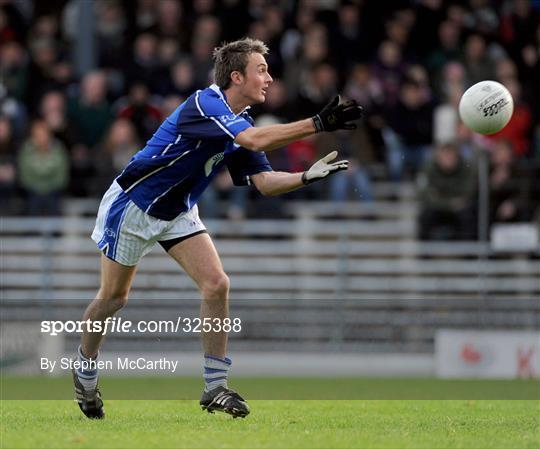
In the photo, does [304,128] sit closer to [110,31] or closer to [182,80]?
[182,80]

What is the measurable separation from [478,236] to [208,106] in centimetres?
930

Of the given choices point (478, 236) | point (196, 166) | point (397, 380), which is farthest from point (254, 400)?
point (478, 236)

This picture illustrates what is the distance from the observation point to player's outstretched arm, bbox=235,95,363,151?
8.19 m

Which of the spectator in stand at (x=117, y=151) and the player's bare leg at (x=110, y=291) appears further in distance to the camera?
the spectator in stand at (x=117, y=151)

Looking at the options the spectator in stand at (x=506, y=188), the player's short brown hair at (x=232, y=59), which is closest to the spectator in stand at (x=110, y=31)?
the spectator in stand at (x=506, y=188)

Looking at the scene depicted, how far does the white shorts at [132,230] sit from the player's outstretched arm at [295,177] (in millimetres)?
561

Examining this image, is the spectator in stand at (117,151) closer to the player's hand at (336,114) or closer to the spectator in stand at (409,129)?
the spectator in stand at (409,129)

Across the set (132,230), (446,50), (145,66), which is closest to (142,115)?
(145,66)

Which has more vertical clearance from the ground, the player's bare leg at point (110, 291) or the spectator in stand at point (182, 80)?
the spectator in stand at point (182, 80)

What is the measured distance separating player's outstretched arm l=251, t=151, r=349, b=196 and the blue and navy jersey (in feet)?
0.47

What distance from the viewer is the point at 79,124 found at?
60.2ft

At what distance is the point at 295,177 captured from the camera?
8.69 m

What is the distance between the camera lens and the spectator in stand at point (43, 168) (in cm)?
1753

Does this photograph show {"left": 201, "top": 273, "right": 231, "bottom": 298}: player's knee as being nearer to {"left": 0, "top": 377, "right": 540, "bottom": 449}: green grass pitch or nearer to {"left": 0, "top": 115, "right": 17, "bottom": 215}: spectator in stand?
{"left": 0, "top": 377, "right": 540, "bottom": 449}: green grass pitch
